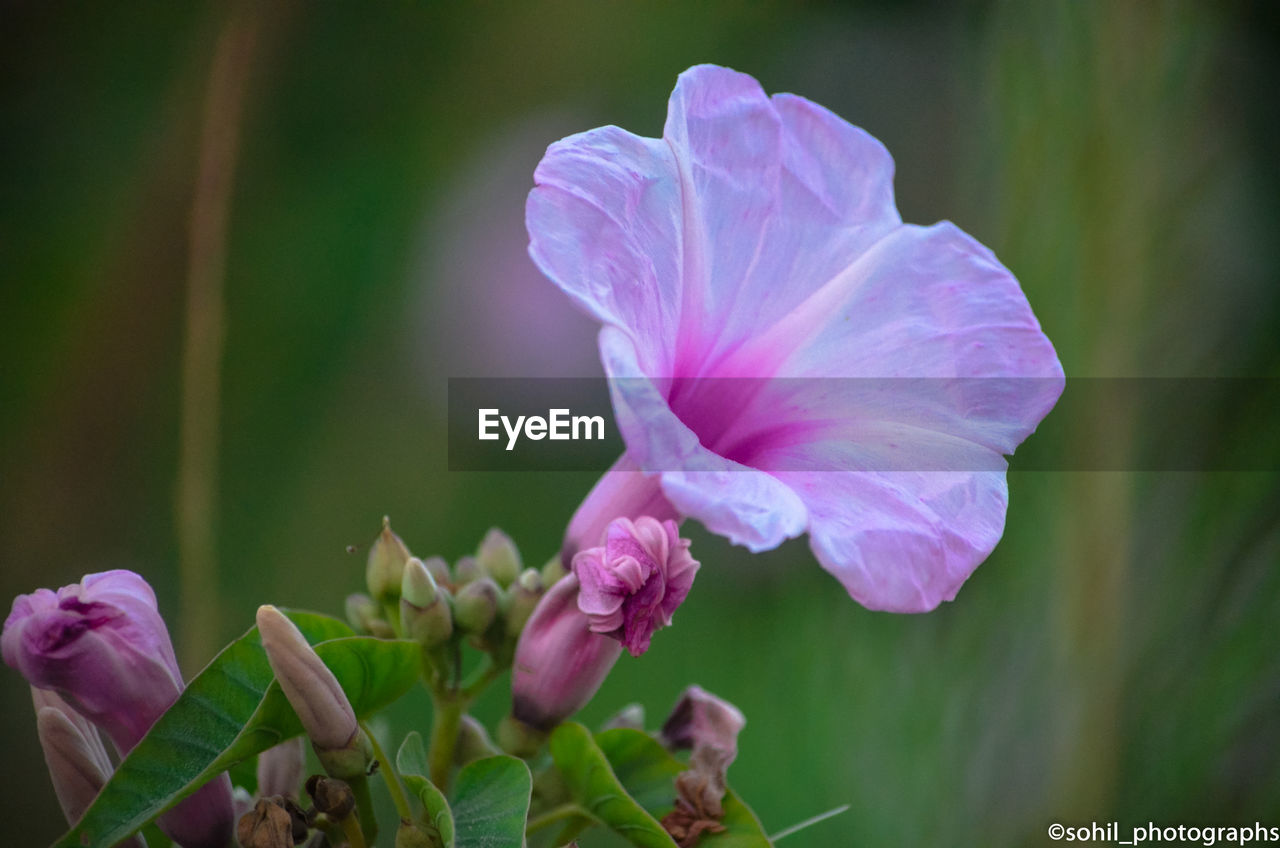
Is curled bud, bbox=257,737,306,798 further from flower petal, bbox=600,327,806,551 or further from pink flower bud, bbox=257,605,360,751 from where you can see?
flower petal, bbox=600,327,806,551

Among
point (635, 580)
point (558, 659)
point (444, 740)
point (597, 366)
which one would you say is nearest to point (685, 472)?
point (635, 580)

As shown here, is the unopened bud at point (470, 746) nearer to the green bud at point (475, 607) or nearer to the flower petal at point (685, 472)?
the green bud at point (475, 607)

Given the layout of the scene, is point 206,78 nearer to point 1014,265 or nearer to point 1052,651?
point 1014,265

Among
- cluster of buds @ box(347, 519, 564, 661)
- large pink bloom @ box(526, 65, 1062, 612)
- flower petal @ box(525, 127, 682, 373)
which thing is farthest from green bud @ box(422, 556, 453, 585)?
flower petal @ box(525, 127, 682, 373)

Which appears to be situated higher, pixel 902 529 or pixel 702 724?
pixel 902 529

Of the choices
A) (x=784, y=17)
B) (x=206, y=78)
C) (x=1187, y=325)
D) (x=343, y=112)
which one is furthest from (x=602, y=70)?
(x=1187, y=325)

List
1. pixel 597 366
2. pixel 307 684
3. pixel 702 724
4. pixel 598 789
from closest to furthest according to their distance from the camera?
1. pixel 307 684
2. pixel 598 789
3. pixel 702 724
4. pixel 597 366

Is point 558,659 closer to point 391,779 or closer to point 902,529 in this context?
point 391,779

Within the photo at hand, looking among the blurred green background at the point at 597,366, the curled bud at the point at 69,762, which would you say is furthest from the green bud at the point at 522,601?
the blurred green background at the point at 597,366
